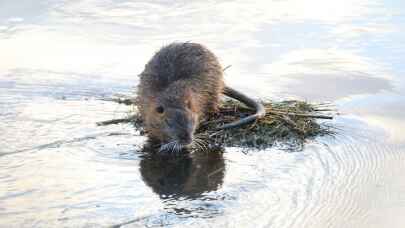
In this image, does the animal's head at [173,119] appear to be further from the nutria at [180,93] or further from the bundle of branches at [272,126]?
the bundle of branches at [272,126]

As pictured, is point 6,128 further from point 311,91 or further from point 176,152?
point 311,91

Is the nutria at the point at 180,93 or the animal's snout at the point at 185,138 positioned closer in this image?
the animal's snout at the point at 185,138

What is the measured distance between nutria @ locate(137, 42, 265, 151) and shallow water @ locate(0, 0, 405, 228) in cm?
22

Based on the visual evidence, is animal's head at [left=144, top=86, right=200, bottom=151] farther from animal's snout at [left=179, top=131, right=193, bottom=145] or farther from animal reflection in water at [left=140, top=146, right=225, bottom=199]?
animal reflection in water at [left=140, top=146, right=225, bottom=199]

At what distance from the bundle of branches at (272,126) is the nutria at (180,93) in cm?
8

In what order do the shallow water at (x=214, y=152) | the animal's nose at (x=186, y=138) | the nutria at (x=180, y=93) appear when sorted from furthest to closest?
the nutria at (x=180, y=93)
the animal's nose at (x=186, y=138)
the shallow water at (x=214, y=152)

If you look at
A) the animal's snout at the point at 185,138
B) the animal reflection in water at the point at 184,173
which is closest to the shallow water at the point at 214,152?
the animal reflection in water at the point at 184,173

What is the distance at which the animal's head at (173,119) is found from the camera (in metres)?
5.88

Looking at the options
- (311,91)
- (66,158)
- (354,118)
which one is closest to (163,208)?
(66,158)

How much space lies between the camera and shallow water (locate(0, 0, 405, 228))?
4.79 meters

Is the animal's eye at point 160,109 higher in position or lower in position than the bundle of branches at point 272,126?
higher

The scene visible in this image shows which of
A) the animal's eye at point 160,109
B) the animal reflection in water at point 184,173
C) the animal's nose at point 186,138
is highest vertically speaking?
the animal's eye at point 160,109

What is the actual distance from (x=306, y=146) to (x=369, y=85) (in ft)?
5.55

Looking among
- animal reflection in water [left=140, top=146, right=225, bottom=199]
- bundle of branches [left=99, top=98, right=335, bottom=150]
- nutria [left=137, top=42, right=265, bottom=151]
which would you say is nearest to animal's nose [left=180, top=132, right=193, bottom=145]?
nutria [left=137, top=42, right=265, bottom=151]
